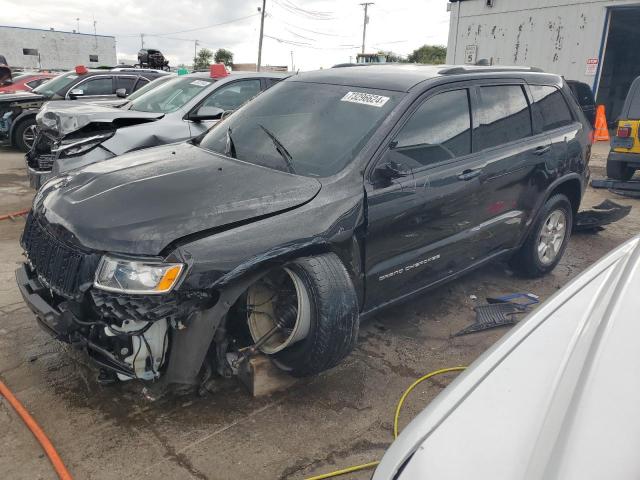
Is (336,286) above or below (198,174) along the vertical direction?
below

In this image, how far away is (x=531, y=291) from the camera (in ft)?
14.7

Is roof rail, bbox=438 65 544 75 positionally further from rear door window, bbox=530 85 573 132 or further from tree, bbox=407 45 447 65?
tree, bbox=407 45 447 65

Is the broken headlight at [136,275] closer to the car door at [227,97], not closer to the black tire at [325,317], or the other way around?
the black tire at [325,317]

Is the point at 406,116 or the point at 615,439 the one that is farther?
the point at 406,116

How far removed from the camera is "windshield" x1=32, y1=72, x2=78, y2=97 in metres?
10.5

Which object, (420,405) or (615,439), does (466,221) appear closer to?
(420,405)

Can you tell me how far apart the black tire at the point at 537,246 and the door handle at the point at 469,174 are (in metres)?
1.09

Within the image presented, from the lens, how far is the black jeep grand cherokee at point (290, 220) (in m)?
2.43

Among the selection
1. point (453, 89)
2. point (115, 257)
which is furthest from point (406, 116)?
point (115, 257)

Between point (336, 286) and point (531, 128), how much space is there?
98.6 inches

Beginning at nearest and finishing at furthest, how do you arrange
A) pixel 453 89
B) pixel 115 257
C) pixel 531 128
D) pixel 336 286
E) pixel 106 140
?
1. pixel 115 257
2. pixel 336 286
3. pixel 453 89
4. pixel 531 128
5. pixel 106 140

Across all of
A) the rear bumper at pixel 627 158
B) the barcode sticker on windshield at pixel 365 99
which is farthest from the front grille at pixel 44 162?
the rear bumper at pixel 627 158

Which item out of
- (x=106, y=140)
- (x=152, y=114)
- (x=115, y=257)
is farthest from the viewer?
(x=152, y=114)

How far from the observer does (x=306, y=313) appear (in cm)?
263
